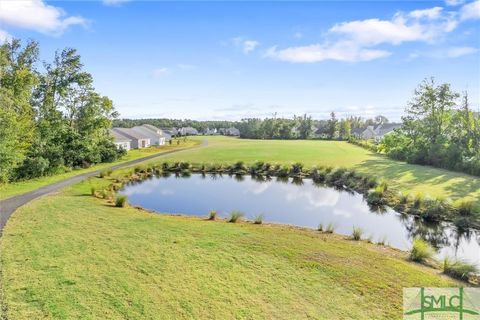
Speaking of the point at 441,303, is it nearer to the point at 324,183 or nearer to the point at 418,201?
the point at 418,201

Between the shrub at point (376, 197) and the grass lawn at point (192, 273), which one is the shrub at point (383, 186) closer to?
the shrub at point (376, 197)

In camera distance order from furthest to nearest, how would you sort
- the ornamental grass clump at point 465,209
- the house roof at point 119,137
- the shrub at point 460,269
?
the house roof at point 119,137, the ornamental grass clump at point 465,209, the shrub at point 460,269

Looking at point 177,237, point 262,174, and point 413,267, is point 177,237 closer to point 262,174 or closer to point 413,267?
point 413,267

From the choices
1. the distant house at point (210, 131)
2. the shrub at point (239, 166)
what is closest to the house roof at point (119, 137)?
the shrub at point (239, 166)

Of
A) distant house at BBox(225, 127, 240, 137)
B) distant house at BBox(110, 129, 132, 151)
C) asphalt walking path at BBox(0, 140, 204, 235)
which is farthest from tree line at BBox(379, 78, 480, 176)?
distant house at BBox(225, 127, 240, 137)

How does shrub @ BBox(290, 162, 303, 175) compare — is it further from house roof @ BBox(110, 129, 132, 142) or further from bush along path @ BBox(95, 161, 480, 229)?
house roof @ BBox(110, 129, 132, 142)

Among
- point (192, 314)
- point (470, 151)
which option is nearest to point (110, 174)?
point (192, 314)

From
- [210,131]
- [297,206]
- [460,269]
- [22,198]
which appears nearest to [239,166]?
[297,206]
